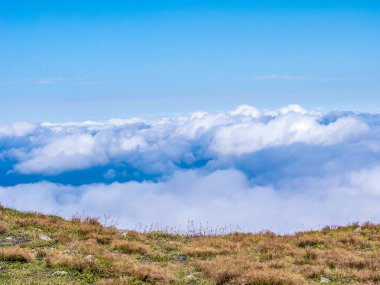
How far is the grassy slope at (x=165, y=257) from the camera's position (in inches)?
516

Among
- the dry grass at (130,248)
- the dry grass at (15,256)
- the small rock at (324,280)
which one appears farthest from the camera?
the dry grass at (130,248)

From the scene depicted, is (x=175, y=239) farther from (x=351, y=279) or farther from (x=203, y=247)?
(x=351, y=279)

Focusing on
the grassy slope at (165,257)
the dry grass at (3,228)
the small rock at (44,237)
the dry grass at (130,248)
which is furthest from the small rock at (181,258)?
the dry grass at (3,228)

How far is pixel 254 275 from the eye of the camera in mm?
12727

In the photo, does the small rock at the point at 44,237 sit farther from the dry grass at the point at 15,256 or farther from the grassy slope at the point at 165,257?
Result: the dry grass at the point at 15,256

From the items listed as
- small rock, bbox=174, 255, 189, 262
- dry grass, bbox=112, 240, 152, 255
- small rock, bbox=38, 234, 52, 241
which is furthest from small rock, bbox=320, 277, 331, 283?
small rock, bbox=38, 234, 52, 241

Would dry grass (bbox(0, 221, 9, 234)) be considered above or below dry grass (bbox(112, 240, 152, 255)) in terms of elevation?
above

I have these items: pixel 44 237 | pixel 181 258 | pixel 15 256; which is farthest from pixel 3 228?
pixel 181 258

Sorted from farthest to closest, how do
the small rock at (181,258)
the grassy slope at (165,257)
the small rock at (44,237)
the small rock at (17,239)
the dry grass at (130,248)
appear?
1. the small rock at (44,237)
2. the small rock at (17,239)
3. the dry grass at (130,248)
4. the small rock at (181,258)
5. the grassy slope at (165,257)

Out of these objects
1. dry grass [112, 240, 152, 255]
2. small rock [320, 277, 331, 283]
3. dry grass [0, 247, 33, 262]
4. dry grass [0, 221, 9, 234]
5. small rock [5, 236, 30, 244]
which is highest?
dry grass [0, 221, 9, 234]

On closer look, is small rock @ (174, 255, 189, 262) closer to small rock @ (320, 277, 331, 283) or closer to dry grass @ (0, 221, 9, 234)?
small rock @ (320, 277, 331, 283)

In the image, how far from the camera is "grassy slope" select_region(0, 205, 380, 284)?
13.1 m

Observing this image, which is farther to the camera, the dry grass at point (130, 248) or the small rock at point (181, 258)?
the dry grass at point (130, 248)

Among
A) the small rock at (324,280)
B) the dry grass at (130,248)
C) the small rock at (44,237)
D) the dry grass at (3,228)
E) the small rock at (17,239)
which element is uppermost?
the dry grass at (3,228)
